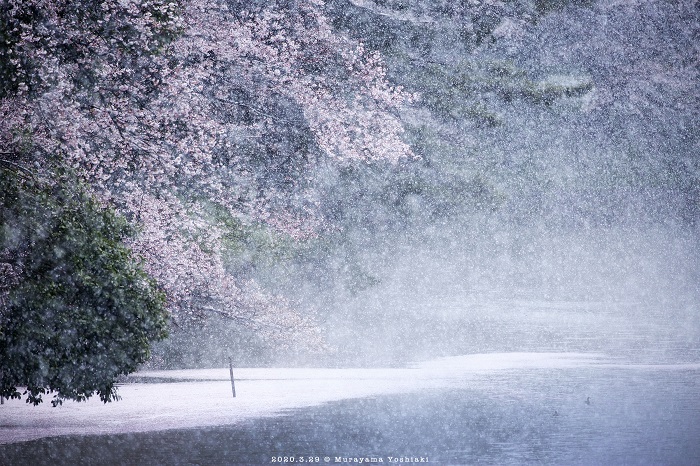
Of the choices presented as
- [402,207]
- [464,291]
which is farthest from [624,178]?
[402,207]

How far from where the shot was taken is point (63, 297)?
8938 mm

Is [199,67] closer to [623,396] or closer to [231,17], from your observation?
[231,17]

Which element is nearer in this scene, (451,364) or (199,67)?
(199,67)

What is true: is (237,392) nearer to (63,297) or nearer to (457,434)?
(457,434)

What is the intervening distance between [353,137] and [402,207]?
9074 mm

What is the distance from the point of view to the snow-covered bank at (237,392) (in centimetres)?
1350

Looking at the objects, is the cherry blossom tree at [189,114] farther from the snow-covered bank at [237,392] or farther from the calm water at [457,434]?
the calm water at [457,434]

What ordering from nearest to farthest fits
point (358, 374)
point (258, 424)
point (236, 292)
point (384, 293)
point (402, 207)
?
point (258, 424), point (236, 292), point (358, 374), point (402, 207), point (384, 293)

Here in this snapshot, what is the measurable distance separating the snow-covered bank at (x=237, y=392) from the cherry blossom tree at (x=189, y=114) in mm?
1358

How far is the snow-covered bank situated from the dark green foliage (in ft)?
13.4

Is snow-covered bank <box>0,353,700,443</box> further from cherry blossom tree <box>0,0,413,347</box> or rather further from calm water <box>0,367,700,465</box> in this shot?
cherry blossom tree <box>0,0,413,347</box>

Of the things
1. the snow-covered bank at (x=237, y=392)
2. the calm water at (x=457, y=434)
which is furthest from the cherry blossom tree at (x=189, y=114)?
the calm water at (x=457, y=434)

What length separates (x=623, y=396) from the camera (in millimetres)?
15383

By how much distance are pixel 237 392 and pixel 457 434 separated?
487 cm
